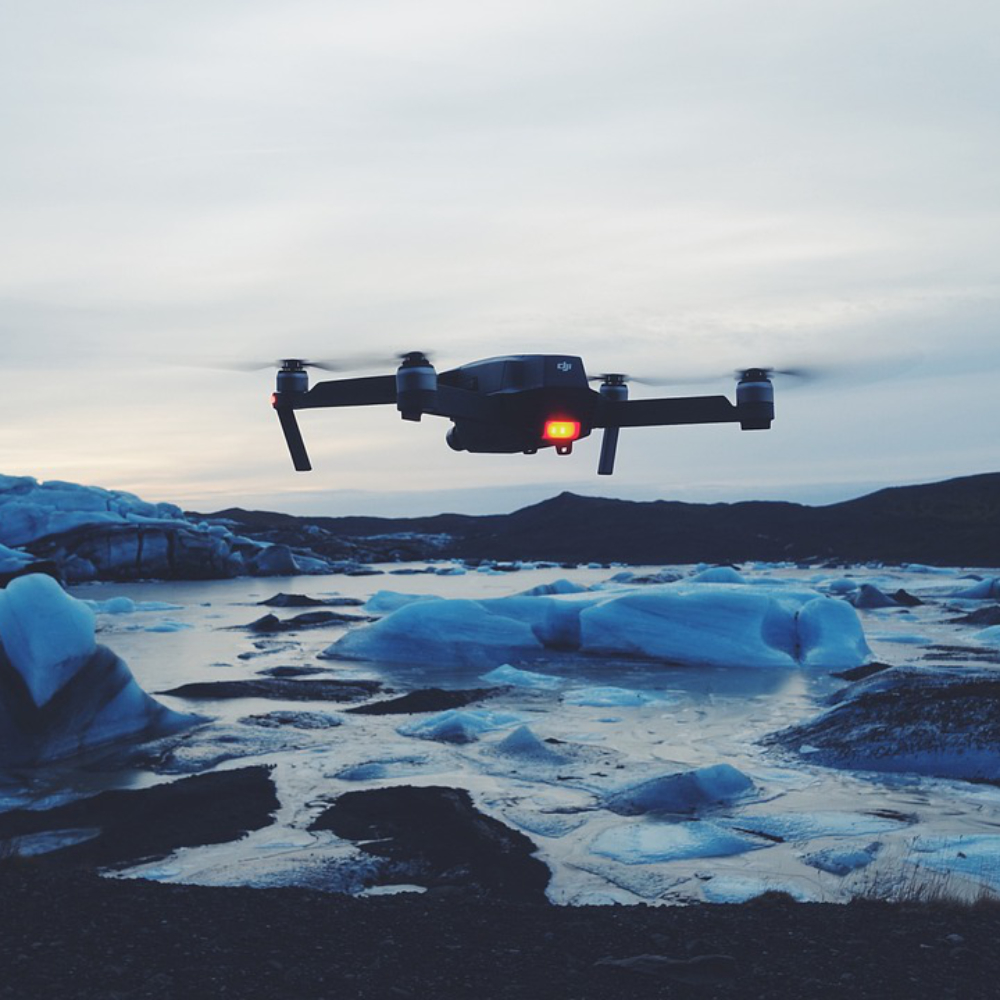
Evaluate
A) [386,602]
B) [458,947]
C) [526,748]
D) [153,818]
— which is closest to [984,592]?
[386,602]

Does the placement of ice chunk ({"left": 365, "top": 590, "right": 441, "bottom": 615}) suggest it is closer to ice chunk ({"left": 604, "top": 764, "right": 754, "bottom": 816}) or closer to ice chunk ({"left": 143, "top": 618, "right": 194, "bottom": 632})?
ice chunk ({"left": 143, "top": 618, "right": 194, "bottom": 632})

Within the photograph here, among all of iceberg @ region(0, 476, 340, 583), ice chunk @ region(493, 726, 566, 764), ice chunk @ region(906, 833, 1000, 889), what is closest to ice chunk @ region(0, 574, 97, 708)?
ice chunk @ region(493, 726, 566, 764)

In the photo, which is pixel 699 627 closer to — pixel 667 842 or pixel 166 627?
pixel 667 842

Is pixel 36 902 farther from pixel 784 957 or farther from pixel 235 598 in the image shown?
pixel 235 598

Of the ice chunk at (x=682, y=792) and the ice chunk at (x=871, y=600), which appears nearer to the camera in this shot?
the ice chunk at (x=682, y=792)

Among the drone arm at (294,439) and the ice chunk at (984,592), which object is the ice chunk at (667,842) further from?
the ice chunk at (984,592)

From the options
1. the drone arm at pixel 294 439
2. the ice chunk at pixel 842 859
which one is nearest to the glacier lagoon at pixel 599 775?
the ice chunk at pixel 842 859

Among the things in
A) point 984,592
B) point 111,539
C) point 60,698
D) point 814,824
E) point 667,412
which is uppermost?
point 667,412
